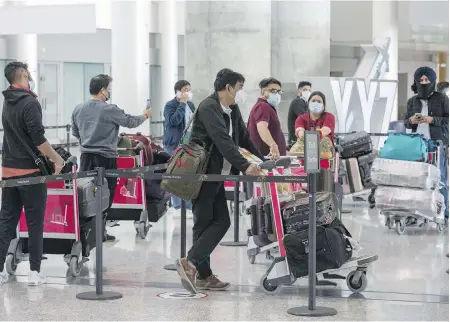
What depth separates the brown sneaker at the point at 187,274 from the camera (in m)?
7.46

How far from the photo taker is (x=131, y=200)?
433 inches

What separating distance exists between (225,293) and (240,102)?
922 centimetres

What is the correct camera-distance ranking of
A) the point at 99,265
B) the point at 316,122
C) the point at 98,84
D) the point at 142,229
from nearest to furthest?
the point at 99,265 → the point at 98,84 → the point at 142,229 → the point at 316,122

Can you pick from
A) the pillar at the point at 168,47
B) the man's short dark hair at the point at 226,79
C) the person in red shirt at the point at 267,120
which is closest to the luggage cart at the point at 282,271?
the man's short dark hair at the point at 226,79

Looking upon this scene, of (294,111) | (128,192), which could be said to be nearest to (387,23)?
(294,111)

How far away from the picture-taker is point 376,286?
8.06m

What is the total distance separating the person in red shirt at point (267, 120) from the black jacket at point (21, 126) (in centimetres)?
279

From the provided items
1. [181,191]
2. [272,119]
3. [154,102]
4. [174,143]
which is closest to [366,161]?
[174,143]

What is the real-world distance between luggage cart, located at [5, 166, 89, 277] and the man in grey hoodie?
3.26 feet

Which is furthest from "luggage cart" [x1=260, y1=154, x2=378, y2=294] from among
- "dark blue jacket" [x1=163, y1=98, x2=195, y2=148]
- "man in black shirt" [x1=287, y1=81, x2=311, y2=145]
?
"man in black shirt" [x1=287, y1=81, x2=311, y2=145]

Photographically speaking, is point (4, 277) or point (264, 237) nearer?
point (4, 277)

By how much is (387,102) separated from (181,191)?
1476cm

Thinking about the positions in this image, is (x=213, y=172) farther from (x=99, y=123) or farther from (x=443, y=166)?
(x=443, y=166)

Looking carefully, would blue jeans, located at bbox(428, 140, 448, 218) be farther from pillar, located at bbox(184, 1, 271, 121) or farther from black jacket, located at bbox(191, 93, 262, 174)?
pillar, located at bbox(184, 1, 271, 121)
